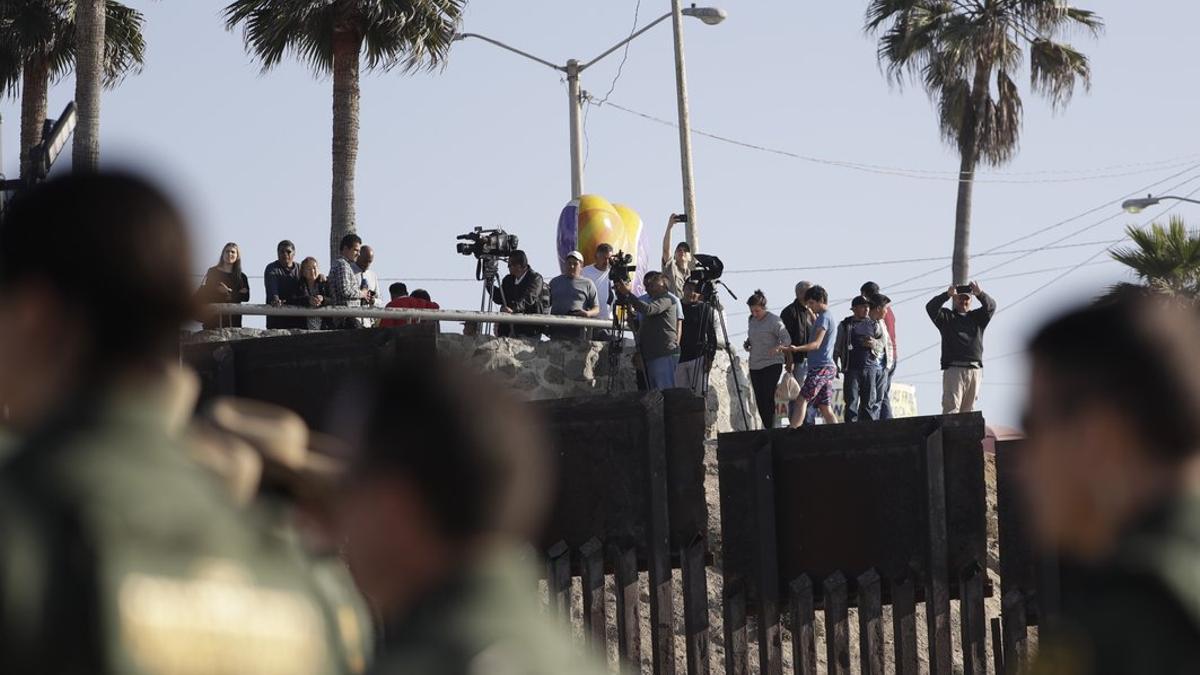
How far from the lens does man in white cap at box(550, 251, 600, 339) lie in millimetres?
15859

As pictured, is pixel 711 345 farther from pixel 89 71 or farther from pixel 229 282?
pixel 89 71

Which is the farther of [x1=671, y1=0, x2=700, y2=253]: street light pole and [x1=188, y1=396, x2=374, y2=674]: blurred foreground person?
[x1=671, y1=0, x2=700, y2=253]: street light pole

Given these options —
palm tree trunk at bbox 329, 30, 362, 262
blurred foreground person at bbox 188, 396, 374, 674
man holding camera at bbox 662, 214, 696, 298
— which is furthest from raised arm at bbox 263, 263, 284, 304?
blurred foreground person at bbox 188, 396, 374, 674

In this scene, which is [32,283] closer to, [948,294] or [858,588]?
[858,588]

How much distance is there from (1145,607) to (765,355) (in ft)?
42.5

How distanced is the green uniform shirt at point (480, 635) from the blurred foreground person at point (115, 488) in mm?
126

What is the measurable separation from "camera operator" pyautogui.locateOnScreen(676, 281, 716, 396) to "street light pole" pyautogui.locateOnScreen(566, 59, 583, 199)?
12.7 meters

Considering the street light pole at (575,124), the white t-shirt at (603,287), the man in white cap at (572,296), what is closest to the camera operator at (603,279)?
the white t-shirt at (603,287)

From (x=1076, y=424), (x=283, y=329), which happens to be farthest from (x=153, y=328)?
(x=283, y=329)

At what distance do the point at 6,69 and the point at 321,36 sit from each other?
666cm

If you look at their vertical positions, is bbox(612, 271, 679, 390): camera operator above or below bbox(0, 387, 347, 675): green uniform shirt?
above

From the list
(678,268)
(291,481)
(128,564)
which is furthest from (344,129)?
(128,564)

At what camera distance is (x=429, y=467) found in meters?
2.23

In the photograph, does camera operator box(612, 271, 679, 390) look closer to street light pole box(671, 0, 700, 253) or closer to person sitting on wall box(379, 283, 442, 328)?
Answer: person sitting on wall box(379, 283, 442, 328)
